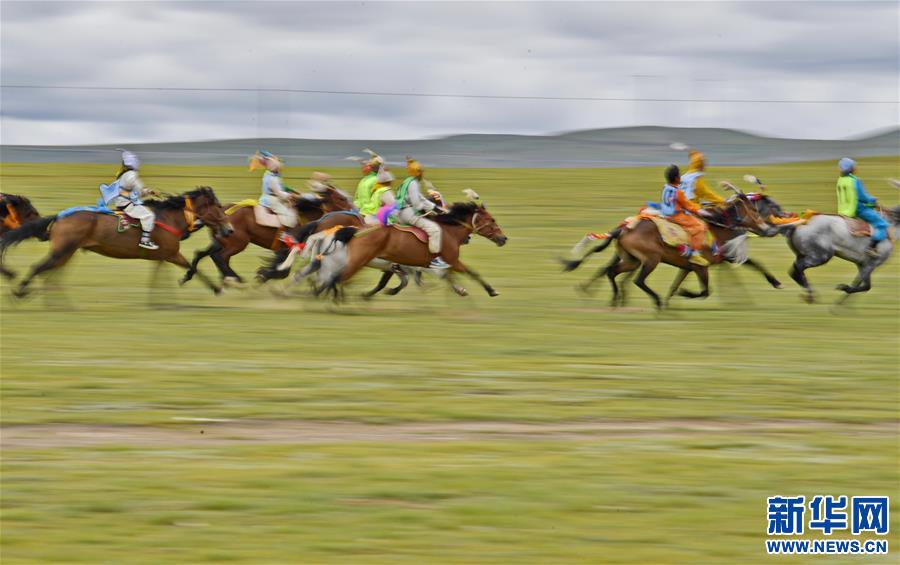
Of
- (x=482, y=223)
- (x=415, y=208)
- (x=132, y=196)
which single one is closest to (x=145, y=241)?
(x=132, y=196)

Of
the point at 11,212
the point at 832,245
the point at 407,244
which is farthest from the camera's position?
the point at 11,212

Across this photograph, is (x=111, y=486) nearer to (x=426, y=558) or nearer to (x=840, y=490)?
(x=426, y=558)

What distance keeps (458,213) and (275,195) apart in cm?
330

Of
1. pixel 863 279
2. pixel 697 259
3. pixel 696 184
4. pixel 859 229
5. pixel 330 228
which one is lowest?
pixel 863 279

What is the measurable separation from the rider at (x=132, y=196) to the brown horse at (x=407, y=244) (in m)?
2.55

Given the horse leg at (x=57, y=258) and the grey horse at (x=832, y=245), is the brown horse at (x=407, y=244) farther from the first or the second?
the grey horse at (x=832, y=245)


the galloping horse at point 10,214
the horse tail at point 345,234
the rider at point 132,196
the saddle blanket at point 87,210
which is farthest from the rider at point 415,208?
the galloping horse at point 10,214

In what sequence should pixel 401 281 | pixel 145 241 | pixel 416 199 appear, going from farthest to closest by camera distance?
pixel 401 281 → pixel 145 241 → pixel 416 199

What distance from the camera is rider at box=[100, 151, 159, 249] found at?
56.3 ft

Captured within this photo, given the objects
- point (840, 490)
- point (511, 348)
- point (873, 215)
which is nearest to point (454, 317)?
point (511, 348)

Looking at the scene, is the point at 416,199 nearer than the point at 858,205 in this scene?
Yes

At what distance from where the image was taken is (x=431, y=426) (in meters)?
9.45

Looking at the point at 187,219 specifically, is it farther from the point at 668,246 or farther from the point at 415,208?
the point at 668,246

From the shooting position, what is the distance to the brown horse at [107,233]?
16844mm
